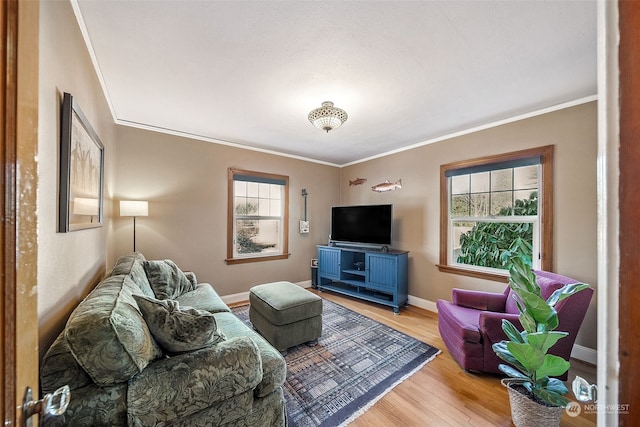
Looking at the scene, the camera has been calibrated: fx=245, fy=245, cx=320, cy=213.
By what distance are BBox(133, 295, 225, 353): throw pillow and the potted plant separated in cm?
175

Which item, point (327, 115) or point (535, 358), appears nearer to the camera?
point (535, 358)

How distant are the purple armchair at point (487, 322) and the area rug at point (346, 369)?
323 mm

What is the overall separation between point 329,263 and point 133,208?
2.87 meters

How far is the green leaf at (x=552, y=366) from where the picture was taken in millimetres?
1366

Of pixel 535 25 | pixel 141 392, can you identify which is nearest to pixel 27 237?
pixel 141 392

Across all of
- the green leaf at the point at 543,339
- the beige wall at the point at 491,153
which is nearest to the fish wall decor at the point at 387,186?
the beige wall at the point at 491,153

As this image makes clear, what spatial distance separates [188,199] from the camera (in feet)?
11.3

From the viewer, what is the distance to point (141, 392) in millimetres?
1024

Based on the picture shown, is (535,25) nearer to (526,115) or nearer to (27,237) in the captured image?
(526,115)

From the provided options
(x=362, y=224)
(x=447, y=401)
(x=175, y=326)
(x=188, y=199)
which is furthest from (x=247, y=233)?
(x=447, y=401)

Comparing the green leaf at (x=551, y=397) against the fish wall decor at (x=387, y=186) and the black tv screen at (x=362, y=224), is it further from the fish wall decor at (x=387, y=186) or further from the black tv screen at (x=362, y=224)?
the fish wall decor at (x=387, y=186)

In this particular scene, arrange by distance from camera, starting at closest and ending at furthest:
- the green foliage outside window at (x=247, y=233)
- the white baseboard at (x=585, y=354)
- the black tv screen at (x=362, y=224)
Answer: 1. the white baseboard at (x=585, y=354)
2. the black tv screen at (x=362, y=224)
3. the green foliage outside window at (x=247, y=233)

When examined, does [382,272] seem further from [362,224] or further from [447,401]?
[447,401]

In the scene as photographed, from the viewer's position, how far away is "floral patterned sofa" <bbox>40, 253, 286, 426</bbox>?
0.96 meters
